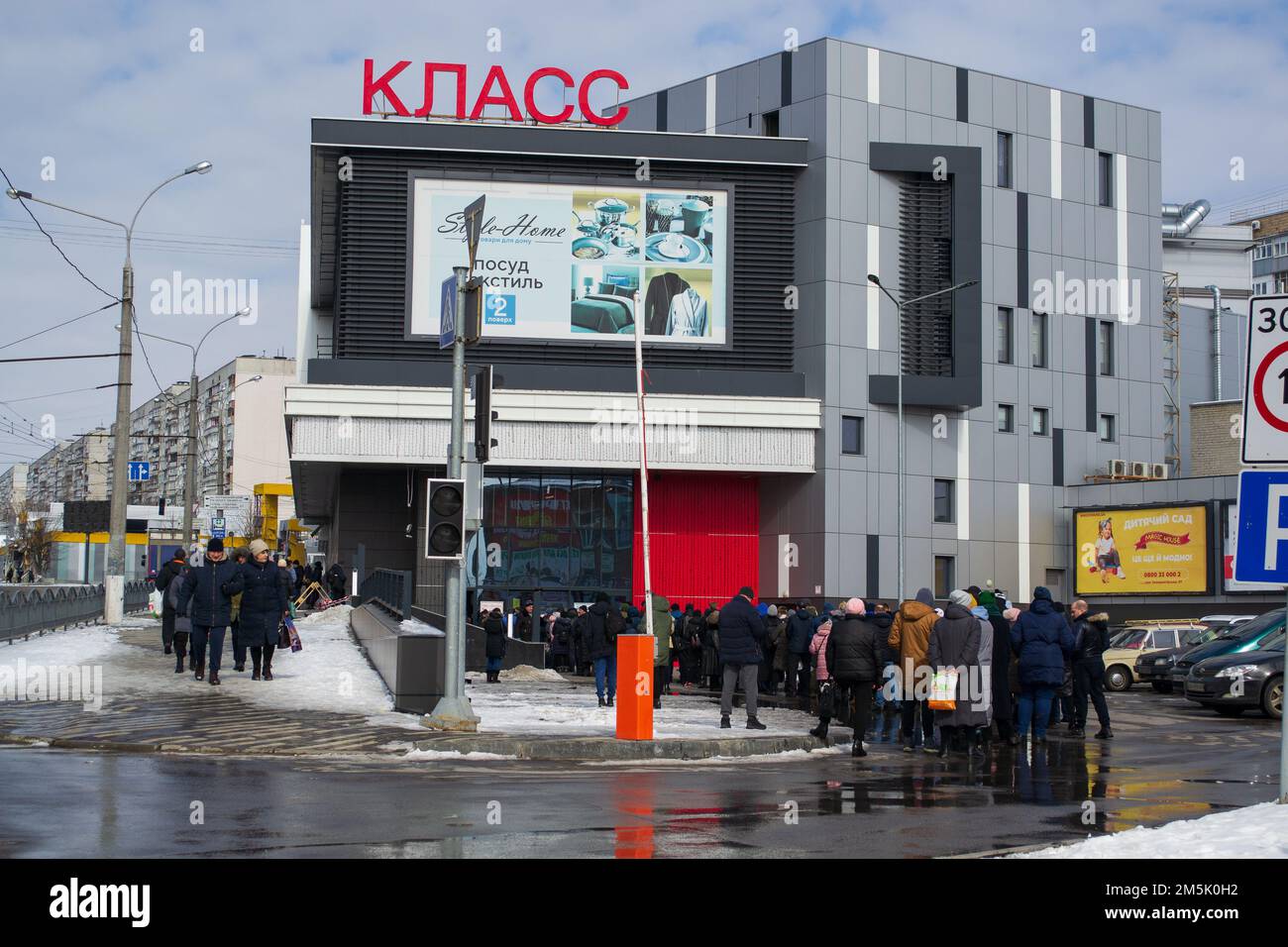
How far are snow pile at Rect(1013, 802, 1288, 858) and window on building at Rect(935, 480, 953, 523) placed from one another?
39950 mm

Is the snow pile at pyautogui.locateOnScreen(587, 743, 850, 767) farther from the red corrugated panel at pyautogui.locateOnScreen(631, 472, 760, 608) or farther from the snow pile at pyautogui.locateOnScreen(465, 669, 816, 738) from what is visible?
the red corrugated panel at pyautogui.locateOnScreen(631, 472, 760, 608)

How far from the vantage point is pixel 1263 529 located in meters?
9.74

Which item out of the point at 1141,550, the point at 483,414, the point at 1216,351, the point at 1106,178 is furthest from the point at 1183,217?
the point at 483,414

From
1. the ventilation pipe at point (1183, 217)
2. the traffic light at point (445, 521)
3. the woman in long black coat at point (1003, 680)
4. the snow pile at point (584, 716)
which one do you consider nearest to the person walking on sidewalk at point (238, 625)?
the snow pile at point (584, 716)

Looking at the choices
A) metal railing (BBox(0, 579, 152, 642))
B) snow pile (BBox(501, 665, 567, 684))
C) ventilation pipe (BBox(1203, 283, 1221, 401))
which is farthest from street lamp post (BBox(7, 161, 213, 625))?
ventilation pipe (BBox(1203, 283, 1221, 401))

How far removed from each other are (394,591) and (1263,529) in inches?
874

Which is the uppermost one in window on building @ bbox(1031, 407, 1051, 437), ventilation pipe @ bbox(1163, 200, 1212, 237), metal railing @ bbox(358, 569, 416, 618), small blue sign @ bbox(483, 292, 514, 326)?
ventilation pipe @ bbox(1163, 200, 1212, 237)

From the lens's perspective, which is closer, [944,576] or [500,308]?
[500,308]

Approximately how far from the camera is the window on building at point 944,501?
49250 mm

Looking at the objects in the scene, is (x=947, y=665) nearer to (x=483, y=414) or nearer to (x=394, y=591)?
(x=483, y=414)

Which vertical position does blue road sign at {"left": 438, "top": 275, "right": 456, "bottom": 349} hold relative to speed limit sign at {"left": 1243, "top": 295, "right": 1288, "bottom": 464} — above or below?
above

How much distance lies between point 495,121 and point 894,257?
1370 cm

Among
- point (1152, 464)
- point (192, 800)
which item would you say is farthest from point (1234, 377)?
point (192, 800)

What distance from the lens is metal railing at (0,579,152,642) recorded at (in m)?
28.0
